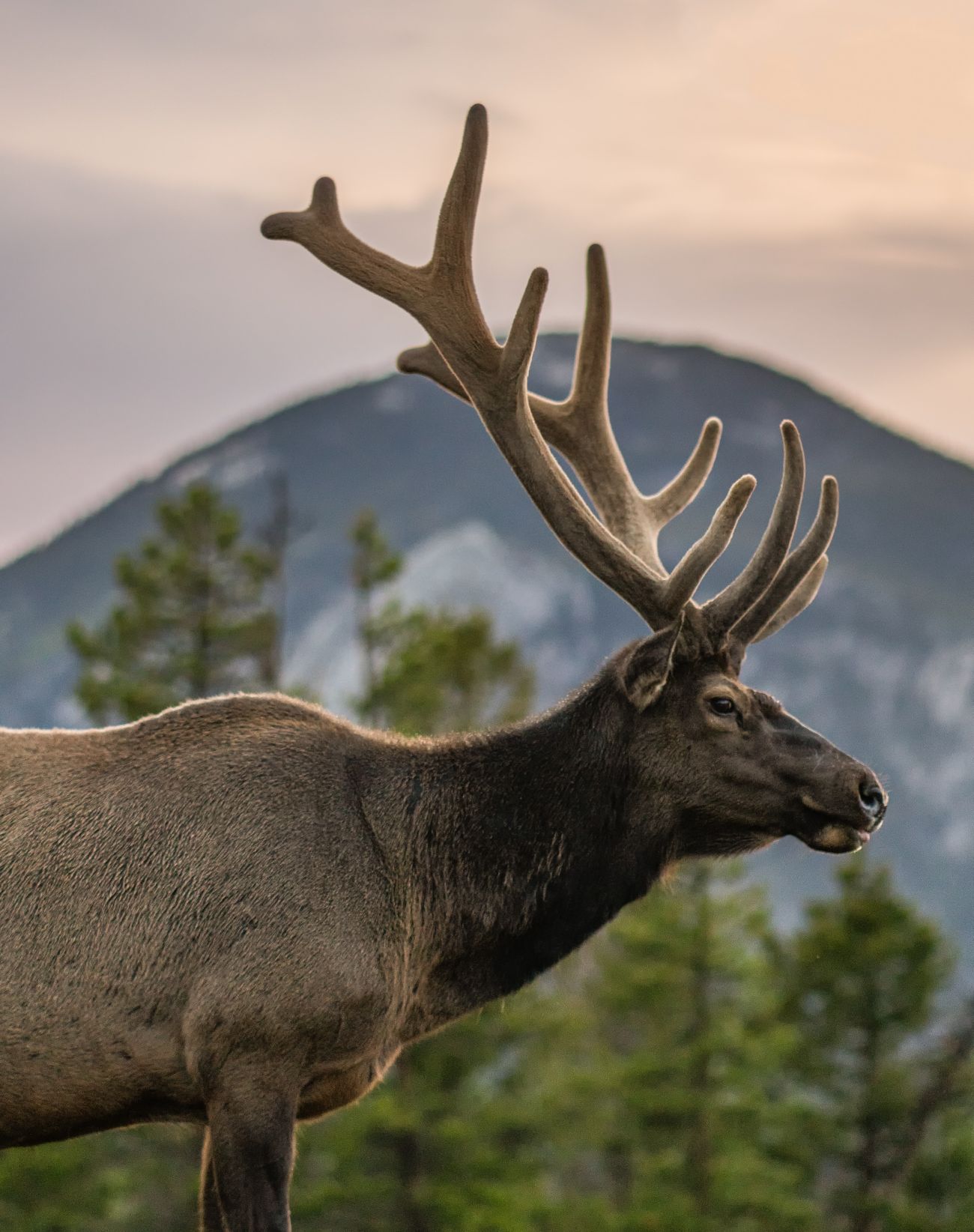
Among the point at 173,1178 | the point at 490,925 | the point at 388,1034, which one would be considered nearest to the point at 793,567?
the point at 490,925

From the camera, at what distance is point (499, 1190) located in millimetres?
29078

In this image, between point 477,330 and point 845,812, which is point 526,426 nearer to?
point 477,330

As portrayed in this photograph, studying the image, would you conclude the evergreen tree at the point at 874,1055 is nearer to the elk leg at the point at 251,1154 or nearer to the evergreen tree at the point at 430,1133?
the evergreen tree at the point at 430,1133

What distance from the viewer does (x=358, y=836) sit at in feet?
21.7

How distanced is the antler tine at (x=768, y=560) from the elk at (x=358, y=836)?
0.05 feet

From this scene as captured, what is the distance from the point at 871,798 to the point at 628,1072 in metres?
27.4

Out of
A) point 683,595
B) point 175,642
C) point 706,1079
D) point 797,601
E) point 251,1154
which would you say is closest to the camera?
point 251,1154

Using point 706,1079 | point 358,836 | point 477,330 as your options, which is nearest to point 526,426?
point 477,330

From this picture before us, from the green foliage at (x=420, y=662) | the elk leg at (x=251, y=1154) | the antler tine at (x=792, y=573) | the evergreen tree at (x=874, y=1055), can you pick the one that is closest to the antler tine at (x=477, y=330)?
the antler tine at (x=792, y=573)

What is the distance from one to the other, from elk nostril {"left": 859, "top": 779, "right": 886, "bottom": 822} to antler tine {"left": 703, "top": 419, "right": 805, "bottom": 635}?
887 mm

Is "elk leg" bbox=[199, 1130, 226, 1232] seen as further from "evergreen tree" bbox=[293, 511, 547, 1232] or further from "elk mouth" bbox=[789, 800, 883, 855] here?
"evergreen tree" bbox=[293, 511, 547, 1232]

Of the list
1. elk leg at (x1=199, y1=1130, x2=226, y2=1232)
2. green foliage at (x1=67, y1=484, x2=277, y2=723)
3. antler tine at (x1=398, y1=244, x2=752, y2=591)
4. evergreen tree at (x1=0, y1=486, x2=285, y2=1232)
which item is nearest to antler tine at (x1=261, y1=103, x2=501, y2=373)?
antler tine at (x1=398, y1=244, x2=752, y2=591)

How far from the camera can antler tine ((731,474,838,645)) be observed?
7352 millimetres

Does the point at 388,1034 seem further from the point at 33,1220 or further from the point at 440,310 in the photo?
the point at 33,1220
